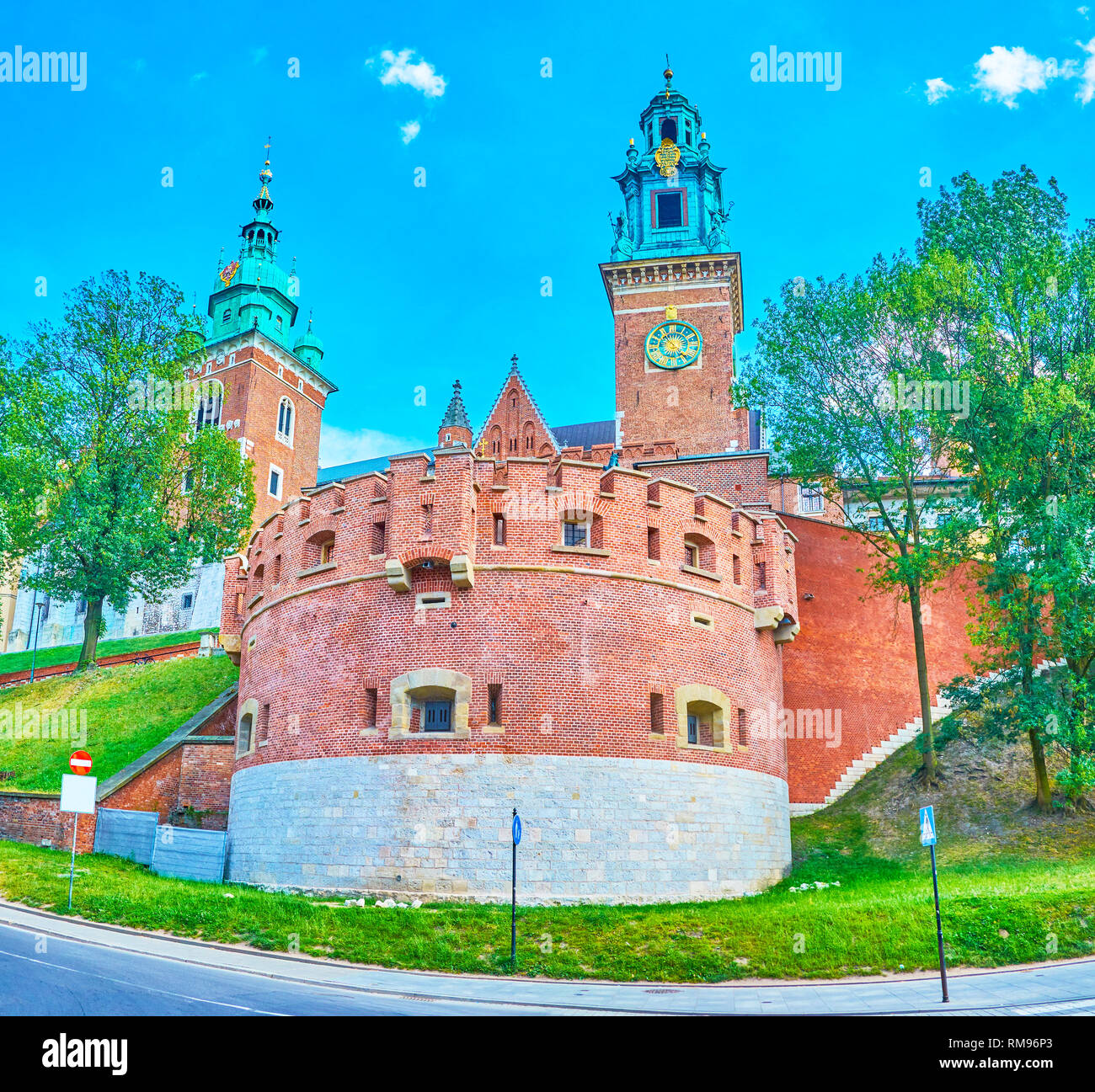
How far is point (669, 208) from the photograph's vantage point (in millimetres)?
49938

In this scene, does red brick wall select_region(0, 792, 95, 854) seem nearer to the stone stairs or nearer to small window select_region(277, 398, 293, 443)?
the stone stairs

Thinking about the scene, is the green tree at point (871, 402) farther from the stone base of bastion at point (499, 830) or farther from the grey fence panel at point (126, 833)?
the grey fence panel at point (126, 833)

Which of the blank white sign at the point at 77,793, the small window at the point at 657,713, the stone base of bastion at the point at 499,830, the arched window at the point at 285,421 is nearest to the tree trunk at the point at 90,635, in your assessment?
the blank white sign at the point at 77,793

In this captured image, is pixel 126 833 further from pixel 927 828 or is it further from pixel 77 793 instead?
pixel 927 828

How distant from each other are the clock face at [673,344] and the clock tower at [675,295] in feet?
0.14

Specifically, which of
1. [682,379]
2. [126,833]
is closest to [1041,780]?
[126,833]

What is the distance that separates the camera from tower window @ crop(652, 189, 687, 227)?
49656 mm

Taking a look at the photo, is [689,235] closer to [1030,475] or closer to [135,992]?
[1030,475]

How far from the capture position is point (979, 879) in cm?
2003

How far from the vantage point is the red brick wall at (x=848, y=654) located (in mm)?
29250
